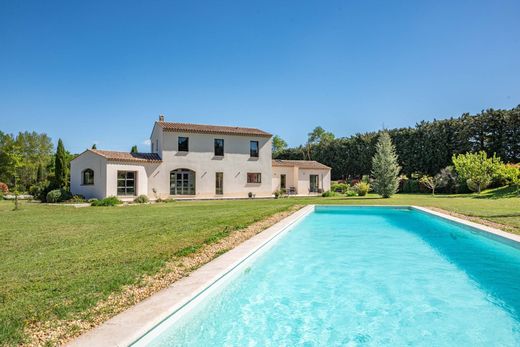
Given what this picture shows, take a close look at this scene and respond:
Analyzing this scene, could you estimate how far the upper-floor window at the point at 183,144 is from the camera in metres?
25.8

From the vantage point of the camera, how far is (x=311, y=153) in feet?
147

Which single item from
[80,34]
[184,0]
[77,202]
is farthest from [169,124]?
[184,0]

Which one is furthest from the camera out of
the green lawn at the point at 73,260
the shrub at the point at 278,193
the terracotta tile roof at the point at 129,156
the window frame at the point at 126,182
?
the shrub at the point at 278,193

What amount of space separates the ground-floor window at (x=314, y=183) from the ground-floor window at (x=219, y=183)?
31.7 feet

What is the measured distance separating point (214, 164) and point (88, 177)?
9583 millimetres

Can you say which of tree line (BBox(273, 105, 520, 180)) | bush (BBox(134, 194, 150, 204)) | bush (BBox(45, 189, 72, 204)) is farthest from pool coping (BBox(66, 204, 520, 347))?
tree line (BBox(273, 105, 520, 180))

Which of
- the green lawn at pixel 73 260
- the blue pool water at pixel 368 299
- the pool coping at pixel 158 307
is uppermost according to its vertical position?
the green lawn at pixel 73 260

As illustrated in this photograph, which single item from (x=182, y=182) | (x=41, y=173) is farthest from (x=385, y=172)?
(x=41, y=173)

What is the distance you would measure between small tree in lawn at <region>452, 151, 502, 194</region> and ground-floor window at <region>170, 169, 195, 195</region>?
2231cm

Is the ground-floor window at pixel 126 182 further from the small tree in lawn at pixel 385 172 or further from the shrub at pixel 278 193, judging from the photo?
the small tree in lawn at pixel 385 172

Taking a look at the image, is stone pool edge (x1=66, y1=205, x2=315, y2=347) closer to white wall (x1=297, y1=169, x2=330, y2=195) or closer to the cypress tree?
white wall (x1=297, y1=169, x2=330, y2=195)

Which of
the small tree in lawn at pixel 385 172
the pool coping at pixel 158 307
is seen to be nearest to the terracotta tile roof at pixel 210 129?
the small tree in lawn at pixel 385 172

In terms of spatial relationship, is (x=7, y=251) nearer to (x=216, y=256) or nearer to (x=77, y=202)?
(x=216, y=256)

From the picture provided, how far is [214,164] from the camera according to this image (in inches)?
1056
